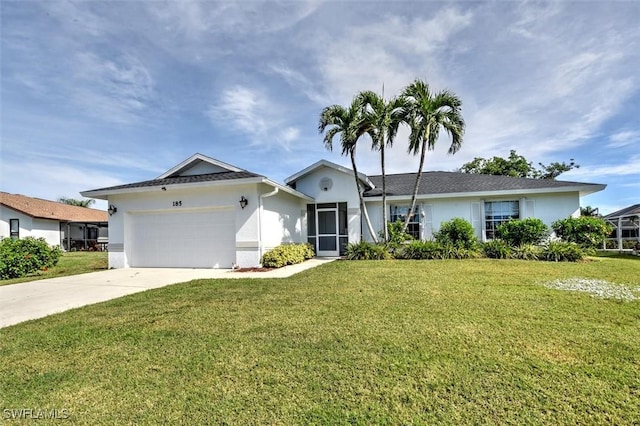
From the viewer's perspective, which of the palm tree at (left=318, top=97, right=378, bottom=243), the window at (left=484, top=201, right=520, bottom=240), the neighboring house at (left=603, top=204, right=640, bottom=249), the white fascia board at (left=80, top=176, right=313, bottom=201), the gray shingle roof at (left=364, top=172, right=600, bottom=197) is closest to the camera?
the white fascia board at (left=80, top=176, right=313, bottom=201)

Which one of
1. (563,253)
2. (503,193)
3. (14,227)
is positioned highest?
(503,193)

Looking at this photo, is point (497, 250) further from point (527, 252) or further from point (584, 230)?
point (584, 230)

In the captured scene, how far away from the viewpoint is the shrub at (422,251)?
38.9 feet

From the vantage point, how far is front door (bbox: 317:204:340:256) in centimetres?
1498

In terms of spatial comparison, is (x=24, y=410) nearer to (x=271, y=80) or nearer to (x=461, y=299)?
(x=461, y=299)

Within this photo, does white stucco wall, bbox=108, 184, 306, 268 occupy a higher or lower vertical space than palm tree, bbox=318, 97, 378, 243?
lower

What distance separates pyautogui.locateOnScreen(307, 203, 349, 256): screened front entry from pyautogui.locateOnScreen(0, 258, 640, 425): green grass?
8.93 metres

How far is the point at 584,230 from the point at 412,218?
6.62 meters

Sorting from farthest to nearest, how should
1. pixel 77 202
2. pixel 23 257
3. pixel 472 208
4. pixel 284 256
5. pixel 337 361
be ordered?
1. pixel 77 202
2. pixel 472 208
3. pixel 284 256
4. pixel 23 257
5. pixel 337 361

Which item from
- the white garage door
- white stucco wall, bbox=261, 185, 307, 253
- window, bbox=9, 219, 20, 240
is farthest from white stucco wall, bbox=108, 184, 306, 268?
window, bbox=9, 219, 20, 240

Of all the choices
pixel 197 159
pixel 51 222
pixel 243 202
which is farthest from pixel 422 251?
pixel 51 222

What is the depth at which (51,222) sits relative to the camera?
25016 millimetres

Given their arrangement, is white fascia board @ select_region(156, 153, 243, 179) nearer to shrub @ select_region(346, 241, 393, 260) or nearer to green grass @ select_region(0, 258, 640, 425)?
shrub @ select_region(346, 241, 393, 260)

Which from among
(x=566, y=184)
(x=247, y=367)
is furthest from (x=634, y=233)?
(x=247, y=367)
